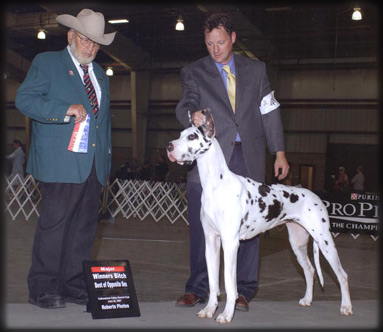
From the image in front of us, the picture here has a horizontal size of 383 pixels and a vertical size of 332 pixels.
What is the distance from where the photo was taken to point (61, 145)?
11.7 feet

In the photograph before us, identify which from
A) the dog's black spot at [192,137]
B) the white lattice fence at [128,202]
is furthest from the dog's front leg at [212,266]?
the white lattice fence at [128,202]

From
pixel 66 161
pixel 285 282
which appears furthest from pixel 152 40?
pixel 66 161

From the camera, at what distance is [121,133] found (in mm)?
24219

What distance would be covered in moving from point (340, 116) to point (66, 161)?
18.0m

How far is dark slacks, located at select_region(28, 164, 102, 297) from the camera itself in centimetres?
357

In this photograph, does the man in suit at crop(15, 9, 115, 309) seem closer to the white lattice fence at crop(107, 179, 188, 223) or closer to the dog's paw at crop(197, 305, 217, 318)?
the dog's paw at crop(197, 305, 217, 318)

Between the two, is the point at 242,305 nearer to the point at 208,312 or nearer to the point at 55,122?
the point at 208,312

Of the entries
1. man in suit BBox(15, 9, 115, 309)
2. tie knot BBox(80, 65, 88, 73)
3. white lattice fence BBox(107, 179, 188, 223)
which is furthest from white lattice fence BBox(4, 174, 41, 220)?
tie knot BBox(80, 65, 88, 73)

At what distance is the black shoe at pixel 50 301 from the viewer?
3531 millimetres

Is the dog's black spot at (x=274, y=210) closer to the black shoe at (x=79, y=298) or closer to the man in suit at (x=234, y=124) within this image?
the man in suit at (x=234, y=124)

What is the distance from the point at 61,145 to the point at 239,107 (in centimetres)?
119

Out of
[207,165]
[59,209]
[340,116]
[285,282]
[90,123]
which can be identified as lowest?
[285,282]

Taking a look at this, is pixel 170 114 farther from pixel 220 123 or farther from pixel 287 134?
pixel 220 123

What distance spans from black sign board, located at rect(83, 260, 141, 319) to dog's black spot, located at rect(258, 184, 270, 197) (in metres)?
0.99
